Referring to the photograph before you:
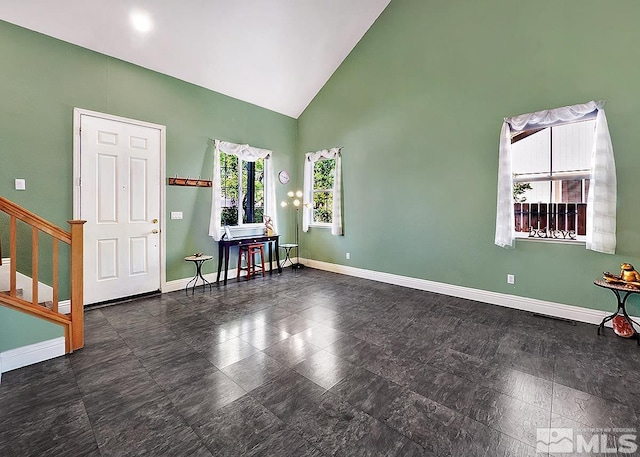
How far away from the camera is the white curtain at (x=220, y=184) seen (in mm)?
4852

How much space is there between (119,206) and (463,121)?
4821 millimetres

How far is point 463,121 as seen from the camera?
4.09 meters

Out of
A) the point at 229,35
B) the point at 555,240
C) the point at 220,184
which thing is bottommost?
the point at 555,240

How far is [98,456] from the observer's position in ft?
4.96

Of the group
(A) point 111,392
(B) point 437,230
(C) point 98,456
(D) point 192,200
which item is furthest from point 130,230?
(B) point 437,230

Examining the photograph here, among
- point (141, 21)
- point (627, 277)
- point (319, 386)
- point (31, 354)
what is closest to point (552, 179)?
point (627, 277)

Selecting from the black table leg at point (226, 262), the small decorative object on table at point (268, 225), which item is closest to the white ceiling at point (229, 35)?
the small decorative object on table at point (268, 225)

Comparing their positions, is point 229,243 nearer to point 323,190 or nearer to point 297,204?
point 297,204

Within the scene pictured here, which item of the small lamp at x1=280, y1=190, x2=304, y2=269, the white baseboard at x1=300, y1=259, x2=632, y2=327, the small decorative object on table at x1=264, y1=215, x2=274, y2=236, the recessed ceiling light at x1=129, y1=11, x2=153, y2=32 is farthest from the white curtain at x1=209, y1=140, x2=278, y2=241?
the white baseboard at x1=300, y1=259, x2=632, y2=327

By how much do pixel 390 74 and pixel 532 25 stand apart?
1893 mm

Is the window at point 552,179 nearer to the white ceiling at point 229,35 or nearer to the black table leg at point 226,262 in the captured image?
the white ceiling at point 229,35

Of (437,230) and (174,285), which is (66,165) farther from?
(437,230)

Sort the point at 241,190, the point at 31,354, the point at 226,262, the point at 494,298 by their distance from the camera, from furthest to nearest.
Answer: the point at 241,190 → the point at 226,262 → the point at 494,298 → the point at 31,354

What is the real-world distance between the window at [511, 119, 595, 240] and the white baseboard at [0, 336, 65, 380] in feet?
16.5
